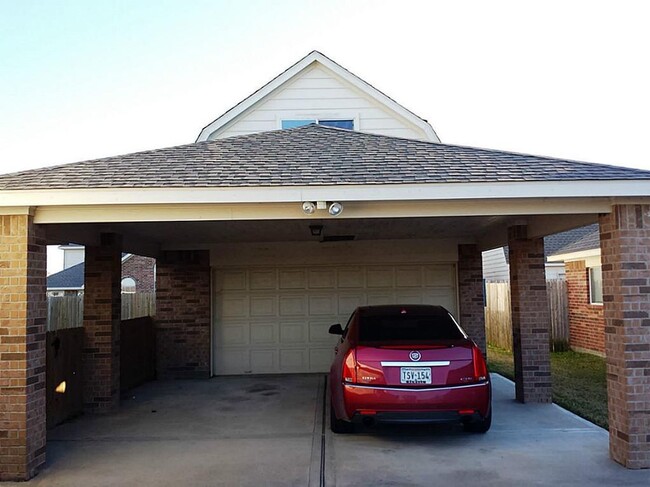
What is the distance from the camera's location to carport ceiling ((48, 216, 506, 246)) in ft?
25.9

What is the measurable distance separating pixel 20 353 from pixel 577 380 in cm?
933

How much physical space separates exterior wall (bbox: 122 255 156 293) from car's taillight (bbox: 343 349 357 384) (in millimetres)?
20918

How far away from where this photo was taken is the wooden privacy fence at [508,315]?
623 inches

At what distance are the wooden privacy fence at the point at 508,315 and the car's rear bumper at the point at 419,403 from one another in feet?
30.2

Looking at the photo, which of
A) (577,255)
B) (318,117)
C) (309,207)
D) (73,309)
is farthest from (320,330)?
(577,255)

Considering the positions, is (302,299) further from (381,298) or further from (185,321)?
(185,321)

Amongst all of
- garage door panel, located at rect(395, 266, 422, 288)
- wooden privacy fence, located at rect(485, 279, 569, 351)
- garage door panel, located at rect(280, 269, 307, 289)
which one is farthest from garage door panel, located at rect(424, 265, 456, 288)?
wooden privacy fence, located at rect(485, 279, 569, 351)

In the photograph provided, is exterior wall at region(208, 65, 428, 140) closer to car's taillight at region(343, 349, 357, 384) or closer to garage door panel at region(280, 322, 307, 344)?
garage door panel at region(280, 322, 307, 344)

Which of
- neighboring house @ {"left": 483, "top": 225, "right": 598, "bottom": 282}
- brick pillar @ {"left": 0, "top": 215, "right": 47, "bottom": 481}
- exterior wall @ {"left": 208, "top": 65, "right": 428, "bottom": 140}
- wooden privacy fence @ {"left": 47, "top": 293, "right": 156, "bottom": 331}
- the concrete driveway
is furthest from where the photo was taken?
neighboring house @ {"left": 483, "top": 225, "right": 598, "bottom": 282}

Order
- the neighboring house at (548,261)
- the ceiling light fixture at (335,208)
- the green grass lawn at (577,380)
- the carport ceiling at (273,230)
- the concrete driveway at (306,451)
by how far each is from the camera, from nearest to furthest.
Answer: the concrete driveway at (306,451) < the ceiling light fixture at (335,208) < the carport ceiling at (273,230) < the green grass lawn at (577,380) < the neighboring house at (548,261)

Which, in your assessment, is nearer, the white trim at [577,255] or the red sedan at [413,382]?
the red sedan at [413,382]

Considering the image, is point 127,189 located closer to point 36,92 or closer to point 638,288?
point 638,288

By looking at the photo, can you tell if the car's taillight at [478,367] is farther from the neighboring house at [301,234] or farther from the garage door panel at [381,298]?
the garage door panel at [381,298]

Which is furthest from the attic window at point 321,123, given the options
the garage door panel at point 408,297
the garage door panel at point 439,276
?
the garage door panel at point 408,297
